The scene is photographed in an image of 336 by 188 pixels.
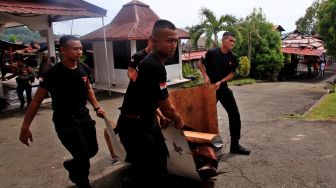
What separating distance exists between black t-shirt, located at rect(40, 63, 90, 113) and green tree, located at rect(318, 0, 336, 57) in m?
21.5

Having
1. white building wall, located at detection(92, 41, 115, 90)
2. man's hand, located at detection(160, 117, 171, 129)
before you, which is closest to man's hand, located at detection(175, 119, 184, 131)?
man's hand, located at detection(160, 117, 171, 129)

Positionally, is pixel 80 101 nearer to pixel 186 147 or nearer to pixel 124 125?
pixel 124 125

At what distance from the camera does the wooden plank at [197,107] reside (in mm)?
4430

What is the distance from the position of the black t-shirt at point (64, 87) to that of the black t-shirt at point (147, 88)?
80cm

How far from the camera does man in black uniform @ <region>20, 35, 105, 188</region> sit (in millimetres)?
3585

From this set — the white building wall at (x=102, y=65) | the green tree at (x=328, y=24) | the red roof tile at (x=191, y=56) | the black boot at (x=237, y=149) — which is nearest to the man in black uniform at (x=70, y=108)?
the black boot at (x=237, y=149)

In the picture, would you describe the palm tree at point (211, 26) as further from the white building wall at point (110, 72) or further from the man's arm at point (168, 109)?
the man's arm at point (168, 109)

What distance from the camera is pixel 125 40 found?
13.7 metres

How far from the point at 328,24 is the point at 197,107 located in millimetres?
20854

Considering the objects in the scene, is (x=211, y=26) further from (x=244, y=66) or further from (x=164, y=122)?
(x=164, y=122)

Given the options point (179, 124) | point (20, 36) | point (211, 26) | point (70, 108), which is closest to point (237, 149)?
point (179, 124)

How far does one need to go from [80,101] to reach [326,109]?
8.24 m

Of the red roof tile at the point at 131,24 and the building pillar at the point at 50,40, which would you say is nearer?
the building pillar at the point at 50,40

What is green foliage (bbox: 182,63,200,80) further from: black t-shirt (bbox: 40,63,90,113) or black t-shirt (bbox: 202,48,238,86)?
black t-shirt (bbox: 40,63,90,113)
